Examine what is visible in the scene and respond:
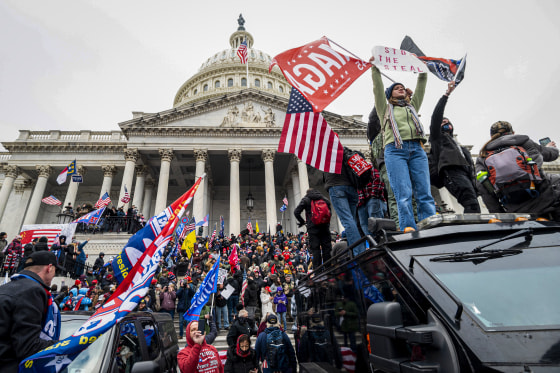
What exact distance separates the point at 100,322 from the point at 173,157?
26804 mm

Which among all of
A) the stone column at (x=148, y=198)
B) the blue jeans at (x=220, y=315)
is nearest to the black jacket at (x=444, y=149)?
the blue jeans at (x=220, y=315)

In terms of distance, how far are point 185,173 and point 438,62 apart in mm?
30247

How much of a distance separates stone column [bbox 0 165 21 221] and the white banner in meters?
34.9

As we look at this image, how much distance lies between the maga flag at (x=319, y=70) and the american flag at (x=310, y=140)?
0.59m

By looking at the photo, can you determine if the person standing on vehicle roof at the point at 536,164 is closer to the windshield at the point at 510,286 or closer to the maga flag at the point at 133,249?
the windshield at the point at 510,286

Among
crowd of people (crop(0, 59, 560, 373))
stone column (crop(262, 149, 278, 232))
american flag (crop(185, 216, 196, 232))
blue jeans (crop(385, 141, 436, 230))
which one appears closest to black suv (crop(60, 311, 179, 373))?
crowd of people (crop(0, 59, 560, 373))

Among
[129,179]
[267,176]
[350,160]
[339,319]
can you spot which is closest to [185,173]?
[129,179]

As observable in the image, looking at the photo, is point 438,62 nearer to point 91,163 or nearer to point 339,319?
point 339,319

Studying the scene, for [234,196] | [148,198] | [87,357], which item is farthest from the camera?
[148,198]

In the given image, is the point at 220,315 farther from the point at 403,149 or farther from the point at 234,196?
the point at 234,196

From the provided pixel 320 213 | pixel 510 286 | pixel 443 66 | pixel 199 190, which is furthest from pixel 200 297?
pixel 199 190

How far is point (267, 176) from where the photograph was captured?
87.6 feet

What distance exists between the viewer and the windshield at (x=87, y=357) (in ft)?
9.64

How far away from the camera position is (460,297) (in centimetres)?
172
